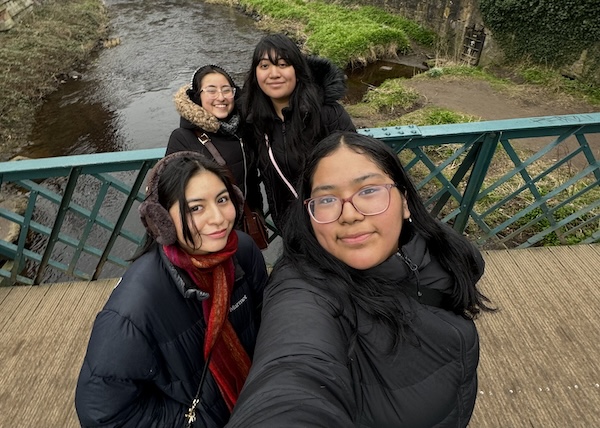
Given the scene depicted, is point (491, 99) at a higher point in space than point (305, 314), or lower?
higher

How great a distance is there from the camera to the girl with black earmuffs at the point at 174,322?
1.15 meters

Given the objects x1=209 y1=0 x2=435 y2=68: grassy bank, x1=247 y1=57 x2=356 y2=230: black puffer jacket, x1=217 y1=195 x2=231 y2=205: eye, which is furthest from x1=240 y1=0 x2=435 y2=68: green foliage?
x1=217 y1=195 x2=231 y2=205: eye

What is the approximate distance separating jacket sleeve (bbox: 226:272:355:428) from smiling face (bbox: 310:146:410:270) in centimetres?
16

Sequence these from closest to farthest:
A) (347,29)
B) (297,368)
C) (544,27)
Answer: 1. (297,368)
2. (544,27)
3. (347,29)

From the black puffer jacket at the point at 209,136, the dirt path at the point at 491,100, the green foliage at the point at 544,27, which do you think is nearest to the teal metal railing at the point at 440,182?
the black puffer jacket at the point at 209,136

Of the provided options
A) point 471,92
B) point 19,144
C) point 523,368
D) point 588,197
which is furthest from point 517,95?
point 19,144

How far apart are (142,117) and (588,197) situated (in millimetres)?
8608

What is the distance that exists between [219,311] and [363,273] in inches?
21.1

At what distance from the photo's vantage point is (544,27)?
9.81m

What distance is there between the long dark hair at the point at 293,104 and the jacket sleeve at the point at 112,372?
4.18 feet

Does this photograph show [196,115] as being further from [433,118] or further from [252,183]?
[433,118]

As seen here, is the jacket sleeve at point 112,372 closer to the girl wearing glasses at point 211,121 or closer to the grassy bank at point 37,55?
the girl wearing glasses at point 211,121

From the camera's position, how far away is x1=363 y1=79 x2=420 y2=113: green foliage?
28.1 feet

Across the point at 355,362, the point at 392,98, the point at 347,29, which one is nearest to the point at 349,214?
the point at 355,362
